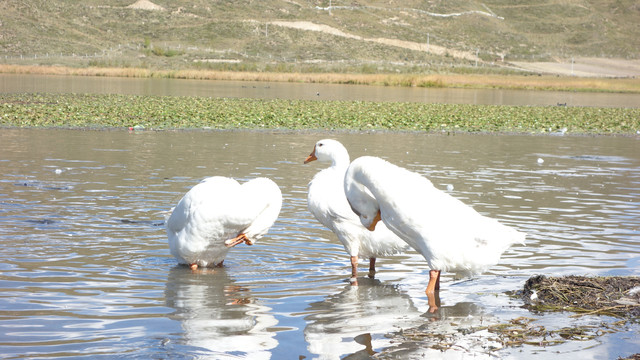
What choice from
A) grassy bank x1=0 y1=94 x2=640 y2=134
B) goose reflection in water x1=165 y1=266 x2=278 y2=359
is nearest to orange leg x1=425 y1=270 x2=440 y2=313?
goose reflection in water x1=165 y1=266 x2=278 y2=359

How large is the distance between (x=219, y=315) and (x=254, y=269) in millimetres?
2001

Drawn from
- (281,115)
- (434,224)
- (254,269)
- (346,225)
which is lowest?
(254,269)

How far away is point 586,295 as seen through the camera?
8016 mm

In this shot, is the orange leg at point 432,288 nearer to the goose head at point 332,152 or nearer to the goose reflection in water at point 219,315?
the goose reflection in water at point 219,315

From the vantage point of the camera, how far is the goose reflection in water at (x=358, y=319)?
6.74 m

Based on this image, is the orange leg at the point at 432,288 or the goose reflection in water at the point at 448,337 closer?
the goose reflection in water at the point at 448,337

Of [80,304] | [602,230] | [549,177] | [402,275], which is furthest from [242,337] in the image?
[549,177]

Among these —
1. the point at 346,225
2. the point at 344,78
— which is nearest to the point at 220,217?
the point at 346,225

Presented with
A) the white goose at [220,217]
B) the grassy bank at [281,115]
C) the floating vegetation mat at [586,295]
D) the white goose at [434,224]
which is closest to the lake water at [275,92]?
the grassy bank at [281,115]

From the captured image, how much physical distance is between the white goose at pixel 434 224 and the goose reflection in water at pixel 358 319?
1.70 feet

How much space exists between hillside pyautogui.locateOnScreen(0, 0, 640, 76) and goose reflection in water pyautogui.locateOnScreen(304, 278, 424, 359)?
244 feet

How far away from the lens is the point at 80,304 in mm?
7812

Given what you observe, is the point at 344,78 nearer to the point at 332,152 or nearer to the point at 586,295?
the point at 332,152

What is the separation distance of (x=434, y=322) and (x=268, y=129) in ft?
66.3
